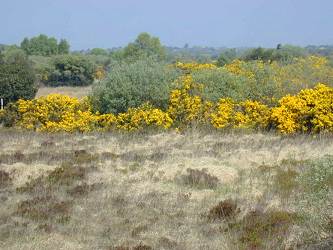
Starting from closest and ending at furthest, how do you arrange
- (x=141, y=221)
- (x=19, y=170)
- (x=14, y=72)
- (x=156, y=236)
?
(x=156, y=236) < (x=141, y=221) < (x=19, y=170) < (x=14, y=72)

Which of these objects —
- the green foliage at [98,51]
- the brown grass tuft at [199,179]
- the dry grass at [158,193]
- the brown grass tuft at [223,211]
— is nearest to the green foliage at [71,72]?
the dry grass at [158,193]

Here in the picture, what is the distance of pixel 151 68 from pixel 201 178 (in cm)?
951

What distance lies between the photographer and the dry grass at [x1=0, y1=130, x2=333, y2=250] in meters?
7.54

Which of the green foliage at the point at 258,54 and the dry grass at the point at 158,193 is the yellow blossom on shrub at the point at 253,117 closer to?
the dry grass at the point at 158,193

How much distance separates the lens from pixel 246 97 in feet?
65.6

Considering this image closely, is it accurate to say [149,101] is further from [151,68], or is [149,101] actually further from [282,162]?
[282,162]

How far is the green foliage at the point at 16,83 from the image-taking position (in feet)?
86.0

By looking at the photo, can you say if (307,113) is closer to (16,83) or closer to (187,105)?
(187,105)

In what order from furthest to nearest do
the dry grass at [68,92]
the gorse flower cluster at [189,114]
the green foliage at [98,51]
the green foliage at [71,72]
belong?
the green foliage at [98,51] → the green foliage at [71,72] → the dry grass at [68,92] → the gorse flower cluster at [189,114]

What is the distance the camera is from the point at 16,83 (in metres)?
26.6

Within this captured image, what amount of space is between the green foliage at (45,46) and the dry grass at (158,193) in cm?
6255

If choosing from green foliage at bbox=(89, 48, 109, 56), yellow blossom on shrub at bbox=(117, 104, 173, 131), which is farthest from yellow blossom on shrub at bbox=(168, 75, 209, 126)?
green foliage at bbox=(89, 48, 109, 56)

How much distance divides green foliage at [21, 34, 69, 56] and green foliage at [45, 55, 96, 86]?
87.6 ft

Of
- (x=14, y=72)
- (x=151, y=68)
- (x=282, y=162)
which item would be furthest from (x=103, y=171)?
(x=14, y=72)
